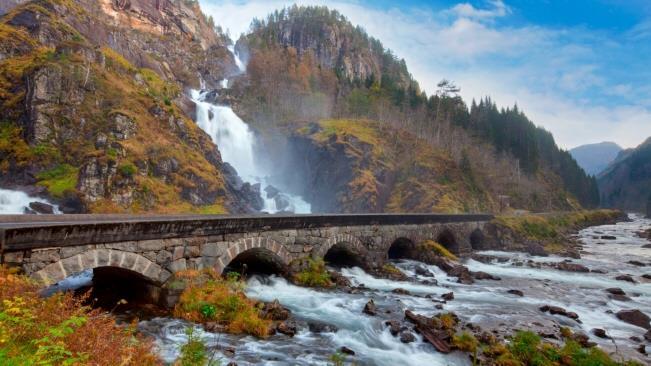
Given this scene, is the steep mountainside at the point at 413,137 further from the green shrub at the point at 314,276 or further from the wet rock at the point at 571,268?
the green shrub at the point at 314,276

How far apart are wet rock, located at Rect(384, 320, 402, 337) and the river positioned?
18 centimetres

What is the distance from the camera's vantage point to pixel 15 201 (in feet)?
105

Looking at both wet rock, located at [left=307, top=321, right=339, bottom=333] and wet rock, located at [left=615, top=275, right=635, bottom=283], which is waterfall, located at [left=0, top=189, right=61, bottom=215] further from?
wet rock, located at [left=615, top=275, right=635, bottom=283]

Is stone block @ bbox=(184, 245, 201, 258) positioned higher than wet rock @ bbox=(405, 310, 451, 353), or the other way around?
stone block @ bbox=(184, 245, 201, 258)

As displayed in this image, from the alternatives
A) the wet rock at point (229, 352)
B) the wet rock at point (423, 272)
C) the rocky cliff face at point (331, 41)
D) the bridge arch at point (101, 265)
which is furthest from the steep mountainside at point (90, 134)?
the rocky cliff face at point (331, 41)

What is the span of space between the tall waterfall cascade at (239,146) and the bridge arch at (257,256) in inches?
1462

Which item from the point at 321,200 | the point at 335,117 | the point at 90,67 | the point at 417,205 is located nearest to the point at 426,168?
the point at 417,205

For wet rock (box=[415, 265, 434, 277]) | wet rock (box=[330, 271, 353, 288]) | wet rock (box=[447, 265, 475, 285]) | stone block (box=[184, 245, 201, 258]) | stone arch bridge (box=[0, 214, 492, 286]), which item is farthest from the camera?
wet rock (box=[415, 265, 434, 277])

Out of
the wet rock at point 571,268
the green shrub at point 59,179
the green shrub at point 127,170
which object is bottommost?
the wet rock at point 571,268

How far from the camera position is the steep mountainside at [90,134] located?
36031 millimetres

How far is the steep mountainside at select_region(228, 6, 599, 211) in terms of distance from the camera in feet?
204

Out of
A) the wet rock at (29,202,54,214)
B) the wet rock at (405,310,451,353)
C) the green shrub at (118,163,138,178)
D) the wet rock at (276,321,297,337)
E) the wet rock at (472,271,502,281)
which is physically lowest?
the wet rock at (472,271,502,281)

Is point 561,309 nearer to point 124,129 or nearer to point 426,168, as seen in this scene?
point 124,129

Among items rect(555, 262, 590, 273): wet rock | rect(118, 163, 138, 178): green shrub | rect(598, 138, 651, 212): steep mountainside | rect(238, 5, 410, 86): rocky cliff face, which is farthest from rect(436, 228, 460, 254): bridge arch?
rect(598, 138, 651, 212): steep mountainside
